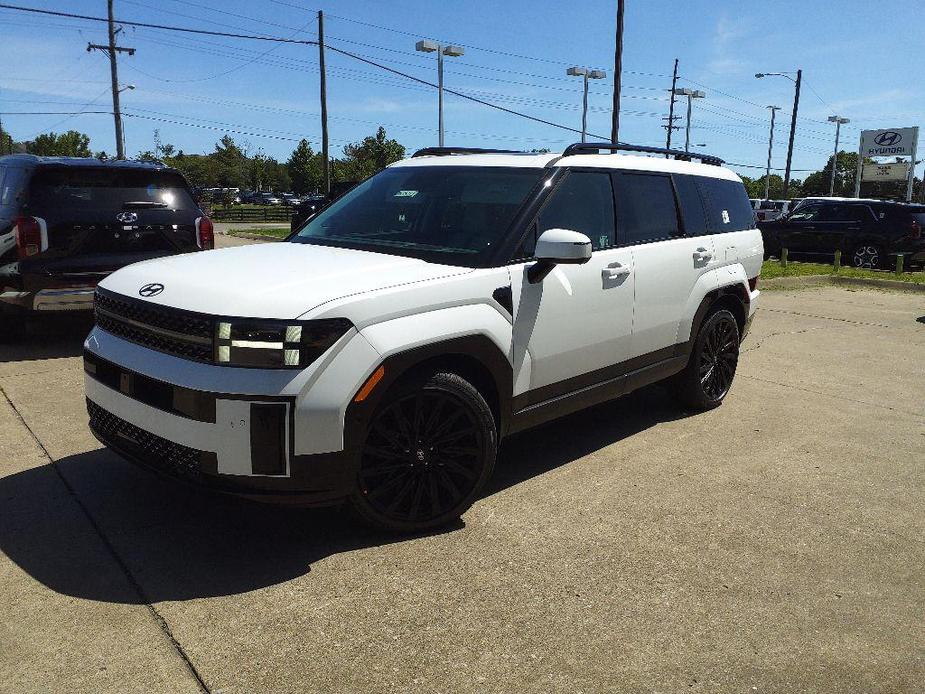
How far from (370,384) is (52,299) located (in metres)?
4.81

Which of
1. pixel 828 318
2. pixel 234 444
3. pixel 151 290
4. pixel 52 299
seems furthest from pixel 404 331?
pixel 828 318

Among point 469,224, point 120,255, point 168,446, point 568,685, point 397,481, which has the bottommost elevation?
point 568,685

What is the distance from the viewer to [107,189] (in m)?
7.03

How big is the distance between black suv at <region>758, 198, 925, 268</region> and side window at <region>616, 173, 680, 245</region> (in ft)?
50.1

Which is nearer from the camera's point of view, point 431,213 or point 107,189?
point 431,213

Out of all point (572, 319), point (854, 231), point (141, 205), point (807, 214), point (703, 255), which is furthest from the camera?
point (807, 214)

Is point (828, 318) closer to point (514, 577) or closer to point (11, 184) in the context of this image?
point (514, 577)

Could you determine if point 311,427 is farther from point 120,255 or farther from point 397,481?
point 120,255

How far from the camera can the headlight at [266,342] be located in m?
2.95

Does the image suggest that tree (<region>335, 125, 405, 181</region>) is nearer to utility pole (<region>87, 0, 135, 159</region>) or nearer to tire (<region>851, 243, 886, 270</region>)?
utility pole (<region>87, 0, 135, 159</region>)

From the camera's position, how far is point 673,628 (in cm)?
285

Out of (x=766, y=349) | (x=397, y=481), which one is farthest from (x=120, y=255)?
(x=766, y=349)

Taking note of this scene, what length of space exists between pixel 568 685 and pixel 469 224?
7.81 ft

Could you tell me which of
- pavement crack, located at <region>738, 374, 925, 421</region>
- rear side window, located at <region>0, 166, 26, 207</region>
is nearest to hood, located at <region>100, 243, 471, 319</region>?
rear side window, located at <region>0, 166, 26, 207</region>
